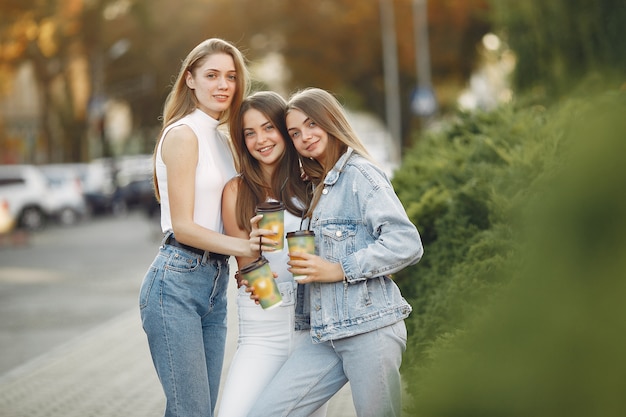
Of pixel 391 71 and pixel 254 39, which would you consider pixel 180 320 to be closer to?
pixel 391 71

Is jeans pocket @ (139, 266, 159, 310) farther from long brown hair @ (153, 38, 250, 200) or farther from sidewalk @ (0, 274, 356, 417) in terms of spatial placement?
sidewalk @ (0, 274, 356, 417)

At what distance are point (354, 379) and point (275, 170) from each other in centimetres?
93

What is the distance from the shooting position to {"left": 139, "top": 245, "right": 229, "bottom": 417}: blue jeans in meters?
Result: 3.87

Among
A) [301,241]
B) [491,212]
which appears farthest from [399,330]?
[491,212]

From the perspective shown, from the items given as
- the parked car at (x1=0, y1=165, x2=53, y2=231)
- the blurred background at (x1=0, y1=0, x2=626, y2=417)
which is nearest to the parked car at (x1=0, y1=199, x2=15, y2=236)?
the blurred background at (x1=0, y1=0, x2=626, y2=417)

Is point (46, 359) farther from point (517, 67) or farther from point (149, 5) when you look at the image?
point (149, 5)

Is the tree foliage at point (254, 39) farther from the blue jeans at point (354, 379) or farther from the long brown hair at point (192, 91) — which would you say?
the blue jeans at point (354, 379)

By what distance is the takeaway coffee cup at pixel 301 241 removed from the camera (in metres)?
3.52

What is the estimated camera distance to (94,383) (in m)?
7.74

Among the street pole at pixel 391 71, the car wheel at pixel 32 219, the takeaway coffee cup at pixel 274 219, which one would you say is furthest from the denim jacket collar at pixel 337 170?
the street pole at pixel 391 71

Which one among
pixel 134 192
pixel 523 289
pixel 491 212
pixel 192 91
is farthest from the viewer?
pixel 134 192

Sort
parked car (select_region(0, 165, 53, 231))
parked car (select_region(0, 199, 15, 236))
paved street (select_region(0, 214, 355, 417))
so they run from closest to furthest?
paved street (select_region(0, 214, 355, 417))
parked car (select_region(0, 199, 15, 236))
parked car (select_region(0, 165, 53, 231))

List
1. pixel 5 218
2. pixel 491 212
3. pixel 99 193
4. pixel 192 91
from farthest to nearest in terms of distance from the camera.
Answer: pixel 99 193 < pixel 5 218 < pixel 491 212 < pixel 192 91

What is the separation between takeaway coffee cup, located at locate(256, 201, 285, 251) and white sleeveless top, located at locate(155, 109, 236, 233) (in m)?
0.37
